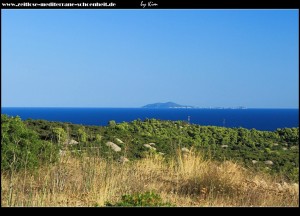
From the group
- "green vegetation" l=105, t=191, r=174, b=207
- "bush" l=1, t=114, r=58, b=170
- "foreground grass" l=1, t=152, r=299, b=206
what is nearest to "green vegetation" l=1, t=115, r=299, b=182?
"bush" l=1, t=114, r=58, b=170

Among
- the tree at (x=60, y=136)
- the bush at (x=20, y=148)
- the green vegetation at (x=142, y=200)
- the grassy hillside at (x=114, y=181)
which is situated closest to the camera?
the green vegetation at (x=142, y=200)

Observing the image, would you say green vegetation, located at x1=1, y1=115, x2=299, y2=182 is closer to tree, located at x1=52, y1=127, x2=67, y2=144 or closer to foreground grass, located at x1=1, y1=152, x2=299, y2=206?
tree, located at x1=52, y1=127, x2=67, y2=144

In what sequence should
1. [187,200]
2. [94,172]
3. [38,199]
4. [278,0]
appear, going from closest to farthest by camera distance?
[278,0] < [38,199] < [187,200] < [94,172]

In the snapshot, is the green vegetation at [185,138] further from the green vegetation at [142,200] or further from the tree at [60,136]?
the green vegetation at [142,200]

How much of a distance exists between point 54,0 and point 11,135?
13.1 feet

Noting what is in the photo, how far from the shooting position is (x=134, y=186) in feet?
27.6

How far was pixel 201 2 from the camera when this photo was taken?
614 cm

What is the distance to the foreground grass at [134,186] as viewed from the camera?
24.1 ft

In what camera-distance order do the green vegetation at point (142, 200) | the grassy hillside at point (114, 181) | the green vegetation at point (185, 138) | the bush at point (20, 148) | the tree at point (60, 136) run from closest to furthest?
the green vegetation at point (142, 200), the grassy hillside at point (114, 181), the bush at point (20, 148), the tree at point (60, 136), the green vegetation at point (185, 138)

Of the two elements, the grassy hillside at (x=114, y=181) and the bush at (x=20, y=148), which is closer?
the grassy hillside at (x=114, y=181)

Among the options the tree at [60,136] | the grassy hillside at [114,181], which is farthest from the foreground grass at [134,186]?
the tree at [60,136]

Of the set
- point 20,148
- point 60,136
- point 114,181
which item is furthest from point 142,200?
point 60,136
